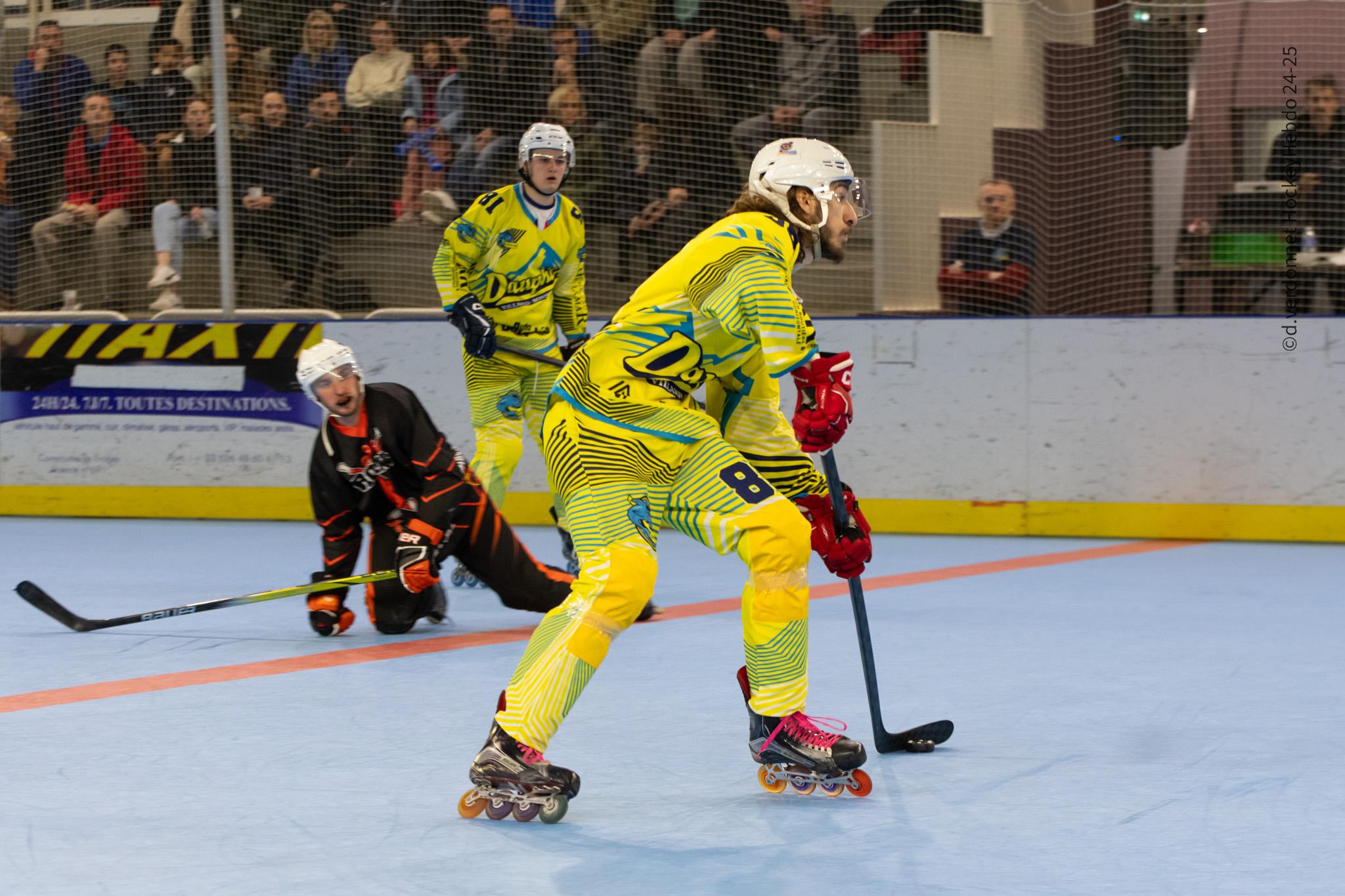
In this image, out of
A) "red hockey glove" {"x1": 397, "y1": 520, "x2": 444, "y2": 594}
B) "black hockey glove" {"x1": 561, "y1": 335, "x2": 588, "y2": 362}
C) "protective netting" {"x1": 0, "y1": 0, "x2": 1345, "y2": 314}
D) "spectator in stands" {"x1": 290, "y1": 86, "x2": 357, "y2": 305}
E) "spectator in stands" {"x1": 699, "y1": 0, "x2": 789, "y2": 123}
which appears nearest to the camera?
"red hockey glove" {"x1": 397, "y1": 520, "x2": 444, "y2": 594}

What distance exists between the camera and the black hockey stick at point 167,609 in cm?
546

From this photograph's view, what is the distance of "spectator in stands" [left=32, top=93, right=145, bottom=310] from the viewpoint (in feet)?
29.8

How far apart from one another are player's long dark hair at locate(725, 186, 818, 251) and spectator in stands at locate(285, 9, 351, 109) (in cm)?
575

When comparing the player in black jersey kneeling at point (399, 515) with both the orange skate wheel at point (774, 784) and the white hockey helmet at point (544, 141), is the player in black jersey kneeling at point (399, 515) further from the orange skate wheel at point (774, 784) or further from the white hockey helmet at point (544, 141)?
the orange skate wheel at point (774, 784)

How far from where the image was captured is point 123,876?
3.13 m

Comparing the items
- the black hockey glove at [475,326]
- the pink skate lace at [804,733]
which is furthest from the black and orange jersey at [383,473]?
the pink skate lace at [804,733]

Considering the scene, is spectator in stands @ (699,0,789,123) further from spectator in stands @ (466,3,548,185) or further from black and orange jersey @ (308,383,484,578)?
black and orange jersey @ (308,383,484,578)

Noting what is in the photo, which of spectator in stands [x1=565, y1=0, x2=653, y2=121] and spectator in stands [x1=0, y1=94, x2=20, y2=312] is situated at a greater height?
spectator in stands [x1=565, y1=0, x2=653, y2=121]

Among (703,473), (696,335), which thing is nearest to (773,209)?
(696,335)

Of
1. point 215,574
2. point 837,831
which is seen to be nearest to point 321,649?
point 215,574

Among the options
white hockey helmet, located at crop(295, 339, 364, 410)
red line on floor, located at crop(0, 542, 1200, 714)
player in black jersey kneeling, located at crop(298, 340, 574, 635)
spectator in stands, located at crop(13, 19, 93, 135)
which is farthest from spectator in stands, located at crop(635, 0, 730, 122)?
white hockey helmet, located at crop(295, 339, 364, 410)

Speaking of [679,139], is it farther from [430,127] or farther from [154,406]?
[154,406]

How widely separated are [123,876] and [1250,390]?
5918 mm

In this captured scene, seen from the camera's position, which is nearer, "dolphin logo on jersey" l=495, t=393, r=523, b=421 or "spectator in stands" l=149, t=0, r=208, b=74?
"dolphin logo on jersey" l=495, t=393, r=523, b=421
